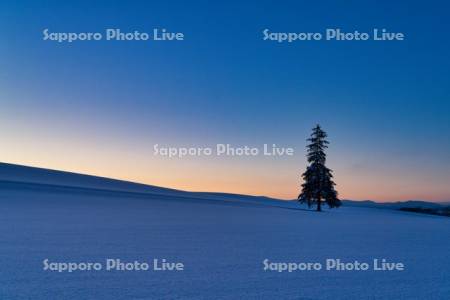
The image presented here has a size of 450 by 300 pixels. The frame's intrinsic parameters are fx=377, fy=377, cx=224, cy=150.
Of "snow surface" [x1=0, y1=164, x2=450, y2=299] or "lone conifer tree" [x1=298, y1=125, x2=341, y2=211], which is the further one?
"lone conifer tree" [x1=298, y1=125, x2=341, y2=211]

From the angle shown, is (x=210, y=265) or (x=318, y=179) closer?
(x=210, y=265)

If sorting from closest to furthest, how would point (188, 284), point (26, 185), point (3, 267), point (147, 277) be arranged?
point (188, 284), point (147, 277), point (3, 267), point (26, 185)

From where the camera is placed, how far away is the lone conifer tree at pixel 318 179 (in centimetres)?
3588

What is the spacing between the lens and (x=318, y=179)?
36188 millimetres

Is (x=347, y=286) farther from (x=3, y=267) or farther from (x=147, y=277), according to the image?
(x=3, y=267)

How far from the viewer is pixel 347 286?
546 cm

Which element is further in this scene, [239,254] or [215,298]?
[239,254]

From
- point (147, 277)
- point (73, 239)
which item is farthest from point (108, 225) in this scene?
point (147, 277)

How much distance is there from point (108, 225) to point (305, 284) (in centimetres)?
871

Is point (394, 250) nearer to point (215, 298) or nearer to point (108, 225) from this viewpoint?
point (215, 298)

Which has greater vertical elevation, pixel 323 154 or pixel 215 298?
pixel 323 154

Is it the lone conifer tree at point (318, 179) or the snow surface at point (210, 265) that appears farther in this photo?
the lone conifer tree at point (318, 179)

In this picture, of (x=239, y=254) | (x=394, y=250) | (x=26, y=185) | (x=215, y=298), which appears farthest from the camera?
(x=26, y=185)

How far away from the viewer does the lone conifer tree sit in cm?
3588
